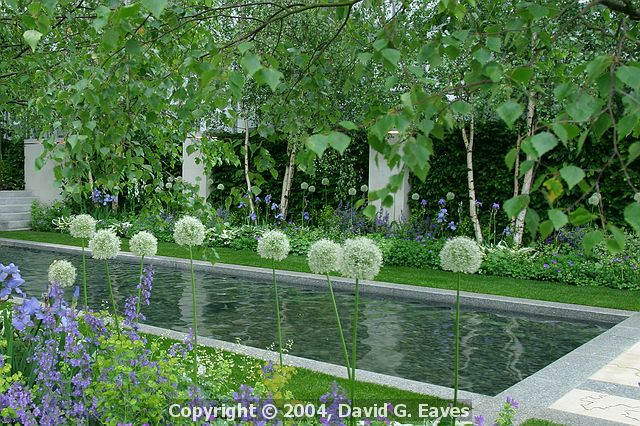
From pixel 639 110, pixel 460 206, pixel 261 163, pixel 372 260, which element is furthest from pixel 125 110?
Answer: pixel 460 206

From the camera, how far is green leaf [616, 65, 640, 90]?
1394mm

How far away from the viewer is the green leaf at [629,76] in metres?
1.39

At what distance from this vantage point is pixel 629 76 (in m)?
1.41

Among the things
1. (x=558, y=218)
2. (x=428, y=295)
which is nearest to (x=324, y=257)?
(x=558, y=218)

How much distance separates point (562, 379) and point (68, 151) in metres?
3.74

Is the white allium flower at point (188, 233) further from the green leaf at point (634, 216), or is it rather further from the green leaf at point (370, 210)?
the green leaf at point (634, 216)

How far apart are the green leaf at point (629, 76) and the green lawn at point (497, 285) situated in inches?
264

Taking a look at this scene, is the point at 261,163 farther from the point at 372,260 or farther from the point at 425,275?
the point at 425,275

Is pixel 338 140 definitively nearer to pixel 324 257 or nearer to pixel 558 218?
pixel 558 218

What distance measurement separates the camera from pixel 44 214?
55.0ft

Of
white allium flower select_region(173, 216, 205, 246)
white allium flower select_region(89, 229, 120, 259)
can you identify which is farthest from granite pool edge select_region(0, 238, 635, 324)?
white allium flower select_region(173, 216, 205, 246)

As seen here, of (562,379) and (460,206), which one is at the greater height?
(460,206)

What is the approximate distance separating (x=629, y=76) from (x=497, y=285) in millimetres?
7804

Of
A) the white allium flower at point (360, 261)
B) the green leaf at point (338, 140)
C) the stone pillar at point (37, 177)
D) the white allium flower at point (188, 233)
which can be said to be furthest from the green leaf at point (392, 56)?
A: the stone pillar at point (37, 177)
